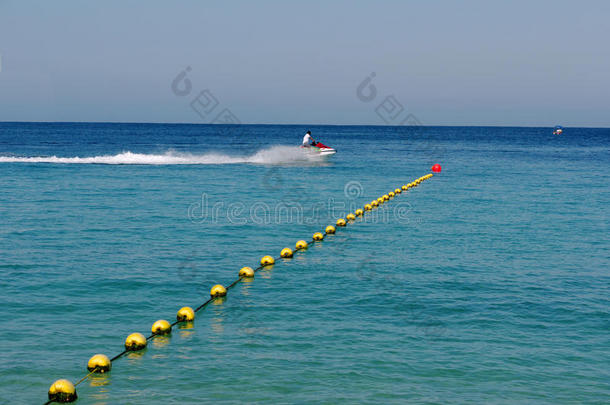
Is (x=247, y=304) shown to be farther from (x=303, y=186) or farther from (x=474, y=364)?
(x=303, y=186)

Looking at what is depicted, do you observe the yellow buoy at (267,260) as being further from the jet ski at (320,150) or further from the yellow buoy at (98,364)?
the jet ski at (320,150)

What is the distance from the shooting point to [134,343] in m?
10.8

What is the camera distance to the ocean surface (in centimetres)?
953

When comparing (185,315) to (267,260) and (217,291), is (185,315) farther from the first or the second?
(267,260)

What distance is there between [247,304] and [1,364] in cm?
543

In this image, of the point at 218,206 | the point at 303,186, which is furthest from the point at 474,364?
the point at 303,186

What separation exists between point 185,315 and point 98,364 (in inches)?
112

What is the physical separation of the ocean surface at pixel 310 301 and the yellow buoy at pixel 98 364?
0.53 ft

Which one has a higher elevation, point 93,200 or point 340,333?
point 93,200

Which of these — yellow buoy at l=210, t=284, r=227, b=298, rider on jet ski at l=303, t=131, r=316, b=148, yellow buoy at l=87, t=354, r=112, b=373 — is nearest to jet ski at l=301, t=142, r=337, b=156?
rider on jet ski at l=303, t=131, r=316, b=148

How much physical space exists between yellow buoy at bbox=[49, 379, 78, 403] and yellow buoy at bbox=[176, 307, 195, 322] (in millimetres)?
3755

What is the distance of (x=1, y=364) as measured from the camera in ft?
32.8

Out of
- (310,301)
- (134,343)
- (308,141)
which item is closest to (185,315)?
(134,343)

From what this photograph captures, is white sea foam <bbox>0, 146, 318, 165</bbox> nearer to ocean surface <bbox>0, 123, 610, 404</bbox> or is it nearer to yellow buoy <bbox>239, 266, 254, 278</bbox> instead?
ocean surface <bbox>0, 123, 610, 404</bbox>
